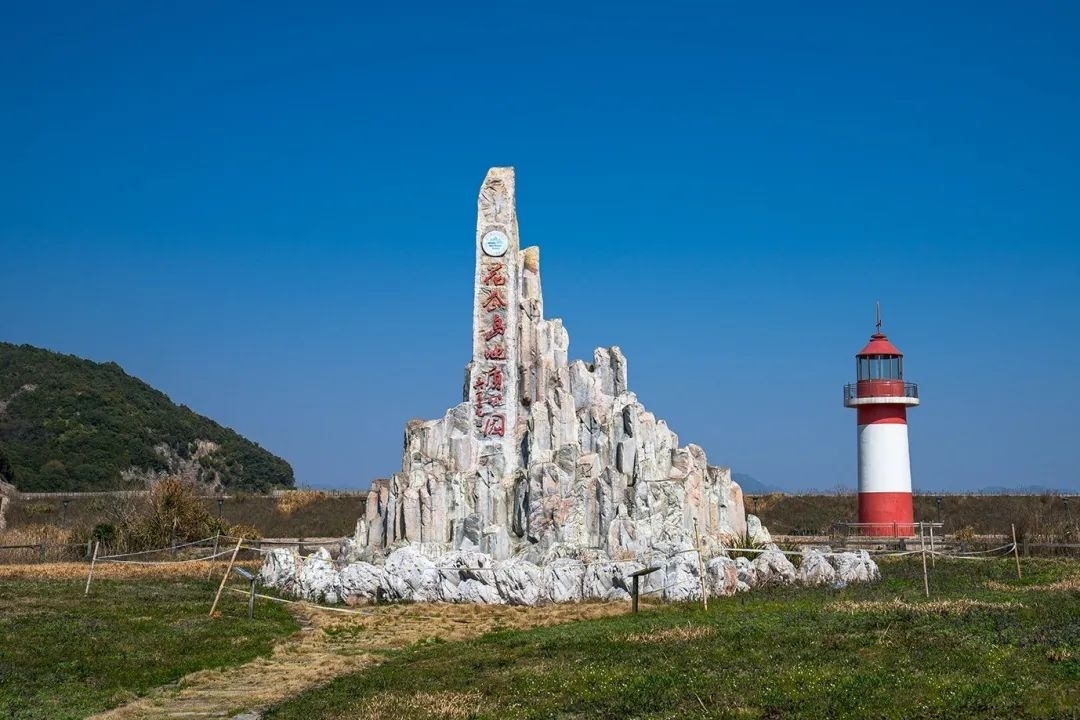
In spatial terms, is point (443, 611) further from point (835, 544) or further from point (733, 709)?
point (835, 544)

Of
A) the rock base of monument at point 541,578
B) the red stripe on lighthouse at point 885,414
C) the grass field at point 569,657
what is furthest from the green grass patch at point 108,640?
the red stripe on lighthouse at point 885,414

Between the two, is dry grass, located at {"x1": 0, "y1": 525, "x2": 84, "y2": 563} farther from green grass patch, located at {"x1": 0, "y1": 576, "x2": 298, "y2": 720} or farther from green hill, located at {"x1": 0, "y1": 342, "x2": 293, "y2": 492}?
green hill, located at {"x1": 0, "y1": 342, "x2": 293, "y2": 492}

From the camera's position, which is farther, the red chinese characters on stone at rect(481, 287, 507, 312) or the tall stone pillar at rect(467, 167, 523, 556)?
the red chinese characters on stone at rect(481, 287, 507, 312)

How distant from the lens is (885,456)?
38219 mm

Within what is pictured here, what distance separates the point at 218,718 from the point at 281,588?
524 inches

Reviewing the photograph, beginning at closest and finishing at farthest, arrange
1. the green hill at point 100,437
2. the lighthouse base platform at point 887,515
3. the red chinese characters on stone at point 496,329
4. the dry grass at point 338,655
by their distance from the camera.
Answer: the dry grass at point 338,655 → the red chinese characters on stone at point 496,329 → the lighthouse base platform at point 887,515 → the green hill at point 100,437

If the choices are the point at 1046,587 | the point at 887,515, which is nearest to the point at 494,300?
the point at 1046,587

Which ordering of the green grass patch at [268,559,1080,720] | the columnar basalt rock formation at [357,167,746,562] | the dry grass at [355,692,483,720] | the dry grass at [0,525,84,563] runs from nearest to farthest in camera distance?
the green grass patch at [268,559,1080,720], the dry grass at [355,692,483,720], the columnar basalt rock formation at [357,167,746,562], the dry grass at [0,525,84,563]

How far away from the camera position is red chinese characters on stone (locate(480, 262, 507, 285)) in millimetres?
31188

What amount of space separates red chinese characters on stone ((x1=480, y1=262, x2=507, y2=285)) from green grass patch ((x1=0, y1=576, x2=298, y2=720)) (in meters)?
10.8

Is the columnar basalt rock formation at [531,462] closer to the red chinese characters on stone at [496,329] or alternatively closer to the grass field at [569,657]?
the red chinese characters on stone at [496,329]

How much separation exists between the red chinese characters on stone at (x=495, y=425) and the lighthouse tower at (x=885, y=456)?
47.1 feet

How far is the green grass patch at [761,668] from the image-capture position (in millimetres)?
11656

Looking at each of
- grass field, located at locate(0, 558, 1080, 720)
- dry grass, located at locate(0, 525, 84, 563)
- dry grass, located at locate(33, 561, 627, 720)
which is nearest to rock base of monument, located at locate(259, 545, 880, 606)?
dry grass, located at locate(33, 561, 627, 720)
